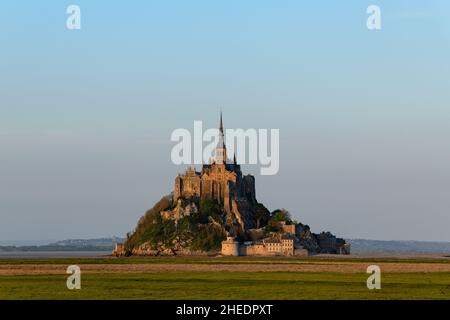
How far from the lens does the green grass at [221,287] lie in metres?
65.0

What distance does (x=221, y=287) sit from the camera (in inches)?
2908

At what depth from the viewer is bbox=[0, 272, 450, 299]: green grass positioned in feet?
213
